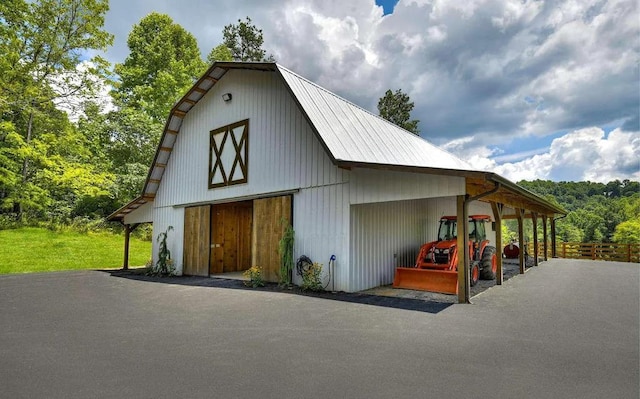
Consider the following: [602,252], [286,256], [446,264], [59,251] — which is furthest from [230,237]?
[602,252]

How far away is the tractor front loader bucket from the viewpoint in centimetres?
794

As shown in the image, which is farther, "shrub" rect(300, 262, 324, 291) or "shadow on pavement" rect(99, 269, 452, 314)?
"shrub" rect(300, 262, 324, 291)

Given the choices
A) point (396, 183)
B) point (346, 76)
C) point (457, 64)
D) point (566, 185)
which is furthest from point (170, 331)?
point (566, 185)

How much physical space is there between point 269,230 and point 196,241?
12.2 feet

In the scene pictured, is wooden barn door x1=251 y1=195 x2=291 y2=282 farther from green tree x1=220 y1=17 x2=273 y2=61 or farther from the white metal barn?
green tree x1=220 y1=17 x2=273 y2=61

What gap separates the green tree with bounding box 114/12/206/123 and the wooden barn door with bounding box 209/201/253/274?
1454 centimetres

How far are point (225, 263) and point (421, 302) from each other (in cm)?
815

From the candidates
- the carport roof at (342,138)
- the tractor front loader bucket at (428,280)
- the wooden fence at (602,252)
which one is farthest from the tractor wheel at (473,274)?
the wooden fence at (602,252)

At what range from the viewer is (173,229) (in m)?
13.4

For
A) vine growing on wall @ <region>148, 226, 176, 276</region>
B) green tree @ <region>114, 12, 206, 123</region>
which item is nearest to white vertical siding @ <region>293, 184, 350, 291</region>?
vine growing on wall @ <region>148, 226, 176, 276</region>

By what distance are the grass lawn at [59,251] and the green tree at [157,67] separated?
9.31 m

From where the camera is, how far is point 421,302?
7008 millimetres

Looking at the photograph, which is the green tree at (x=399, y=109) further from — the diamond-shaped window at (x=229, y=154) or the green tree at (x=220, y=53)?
the diamond-shaped window at (x=229, y=154)

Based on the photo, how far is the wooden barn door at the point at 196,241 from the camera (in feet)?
40.0
